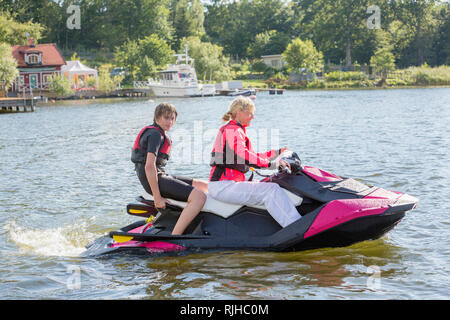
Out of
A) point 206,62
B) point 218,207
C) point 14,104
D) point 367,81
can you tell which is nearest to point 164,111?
point 218,207

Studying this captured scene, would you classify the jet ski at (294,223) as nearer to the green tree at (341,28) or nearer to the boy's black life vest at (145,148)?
the boy's black life vest at (145,148)

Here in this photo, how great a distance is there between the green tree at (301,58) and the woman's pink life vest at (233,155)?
71.6 meters

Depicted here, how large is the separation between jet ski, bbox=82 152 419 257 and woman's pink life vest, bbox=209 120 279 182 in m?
0.29

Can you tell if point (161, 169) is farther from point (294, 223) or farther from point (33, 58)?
point (33, 58)

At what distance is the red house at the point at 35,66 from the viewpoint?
201ft

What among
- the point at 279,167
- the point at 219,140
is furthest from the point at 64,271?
the point at 279,167

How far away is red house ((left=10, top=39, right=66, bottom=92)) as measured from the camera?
61156 millimetres

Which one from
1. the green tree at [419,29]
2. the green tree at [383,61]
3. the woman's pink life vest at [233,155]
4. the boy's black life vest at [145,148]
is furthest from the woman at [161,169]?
the green tree at [419,29]

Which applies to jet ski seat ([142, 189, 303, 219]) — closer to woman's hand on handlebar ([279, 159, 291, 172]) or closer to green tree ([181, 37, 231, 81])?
woman's hand on handlebar ([279, 159, 291, 172])

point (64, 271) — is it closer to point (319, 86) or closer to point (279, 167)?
point (279, 167)

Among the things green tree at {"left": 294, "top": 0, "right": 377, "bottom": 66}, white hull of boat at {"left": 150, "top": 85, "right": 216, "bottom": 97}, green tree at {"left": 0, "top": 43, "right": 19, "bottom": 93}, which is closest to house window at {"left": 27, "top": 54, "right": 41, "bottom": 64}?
green tree at {"left": 0, "top": 43, "right": 19, "bottom": 93}

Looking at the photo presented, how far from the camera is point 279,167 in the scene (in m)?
6.38

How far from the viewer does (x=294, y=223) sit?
6.34 m

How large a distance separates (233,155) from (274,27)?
9352cm
